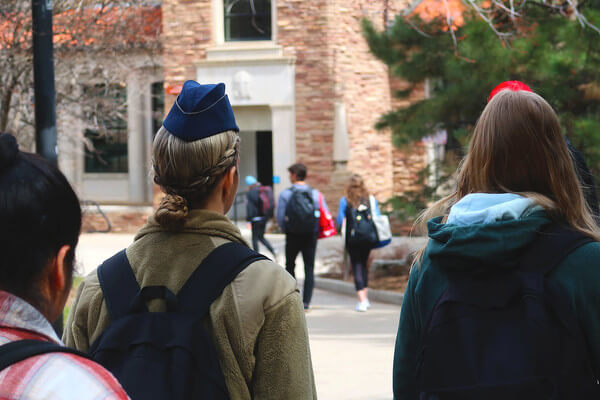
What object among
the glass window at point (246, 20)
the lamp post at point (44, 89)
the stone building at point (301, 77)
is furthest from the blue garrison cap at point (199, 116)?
the glass window at point (246, 20)

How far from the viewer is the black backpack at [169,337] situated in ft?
6.41

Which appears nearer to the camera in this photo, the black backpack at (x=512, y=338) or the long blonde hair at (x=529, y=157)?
the black backpack at (x=512, y=338)

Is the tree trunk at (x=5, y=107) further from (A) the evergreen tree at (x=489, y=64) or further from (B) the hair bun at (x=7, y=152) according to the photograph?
(B) the hair bun at (x=7, y=152)

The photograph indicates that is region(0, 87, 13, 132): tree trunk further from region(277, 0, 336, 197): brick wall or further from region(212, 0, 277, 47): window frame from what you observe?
region(212, 0, 277, 47): window frame

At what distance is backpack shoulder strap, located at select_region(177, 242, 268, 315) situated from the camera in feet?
6.72

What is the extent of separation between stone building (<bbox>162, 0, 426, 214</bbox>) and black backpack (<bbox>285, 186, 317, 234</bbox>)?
11.2 metres

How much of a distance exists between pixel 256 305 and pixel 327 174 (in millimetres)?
19231

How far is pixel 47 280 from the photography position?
4.66 ft

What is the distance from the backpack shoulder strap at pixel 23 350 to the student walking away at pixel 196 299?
0.67 meters

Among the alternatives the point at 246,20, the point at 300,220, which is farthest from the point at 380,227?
the point at 246,20

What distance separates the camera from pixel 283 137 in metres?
21.7

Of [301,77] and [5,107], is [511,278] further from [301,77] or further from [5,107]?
[301,77]

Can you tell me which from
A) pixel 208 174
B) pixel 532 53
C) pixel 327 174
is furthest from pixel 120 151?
pixel 208 174

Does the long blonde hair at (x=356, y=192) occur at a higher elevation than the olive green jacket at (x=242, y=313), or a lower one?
lower
